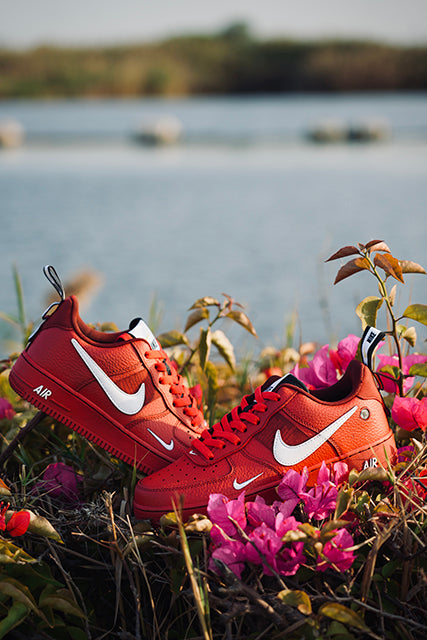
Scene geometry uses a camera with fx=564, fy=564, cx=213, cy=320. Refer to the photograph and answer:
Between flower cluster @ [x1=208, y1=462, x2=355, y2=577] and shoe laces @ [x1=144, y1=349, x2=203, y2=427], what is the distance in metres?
0.20

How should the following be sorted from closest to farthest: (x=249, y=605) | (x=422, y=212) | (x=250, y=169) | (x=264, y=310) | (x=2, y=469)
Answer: (x=249, y=605) → (x=2, y=469) → (x=264, y=310) → (x=422, y=212) → (x=250, y=169)

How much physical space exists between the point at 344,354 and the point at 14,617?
0.68 m

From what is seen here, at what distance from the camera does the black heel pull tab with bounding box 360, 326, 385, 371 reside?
882 millimetres

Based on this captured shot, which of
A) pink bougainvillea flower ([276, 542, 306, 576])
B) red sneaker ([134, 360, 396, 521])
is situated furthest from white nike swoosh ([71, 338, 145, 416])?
pink bougainvillea flower ([276, 542, 306, 576])

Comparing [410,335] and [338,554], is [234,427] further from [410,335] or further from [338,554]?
[410,335]

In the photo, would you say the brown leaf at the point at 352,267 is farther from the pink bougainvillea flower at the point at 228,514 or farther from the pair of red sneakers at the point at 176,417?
the pink bougainvillea flower at the point at 228,514

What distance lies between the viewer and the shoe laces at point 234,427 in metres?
0.84

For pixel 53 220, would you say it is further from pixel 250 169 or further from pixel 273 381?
pixel 273 381

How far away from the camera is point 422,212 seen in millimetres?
4836

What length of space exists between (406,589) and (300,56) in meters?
30.2

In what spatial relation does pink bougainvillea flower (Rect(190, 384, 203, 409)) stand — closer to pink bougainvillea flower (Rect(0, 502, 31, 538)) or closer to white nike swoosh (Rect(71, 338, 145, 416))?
white nike swoosh (Rect(71, 338, 145, 416))

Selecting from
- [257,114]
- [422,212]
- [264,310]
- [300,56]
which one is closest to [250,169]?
[422,212]

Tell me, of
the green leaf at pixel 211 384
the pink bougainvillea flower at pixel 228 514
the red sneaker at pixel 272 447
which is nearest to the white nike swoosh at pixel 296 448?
the red sneaker at pixel 272 447

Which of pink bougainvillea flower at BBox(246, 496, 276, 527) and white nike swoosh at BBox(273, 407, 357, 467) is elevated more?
white nike swoosh at BBox(273, 407, 357, 467)
